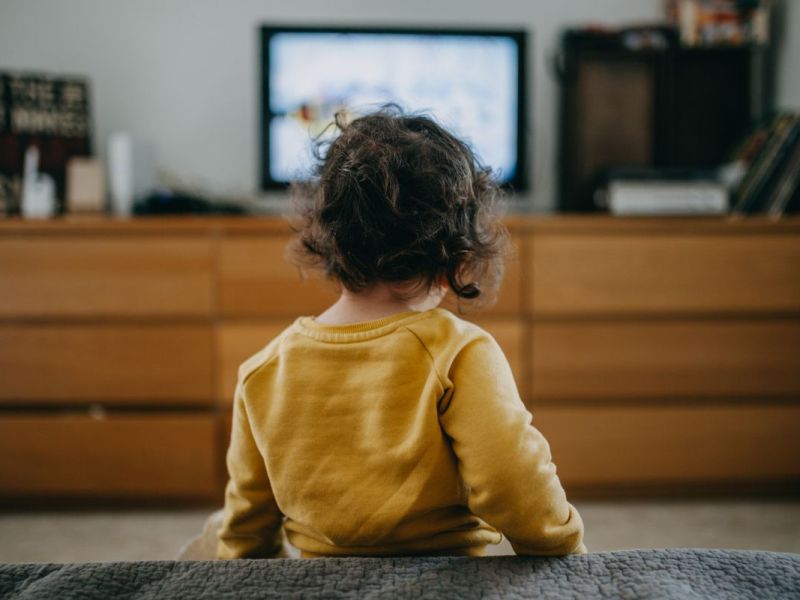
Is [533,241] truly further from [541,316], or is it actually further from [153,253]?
[153,253]

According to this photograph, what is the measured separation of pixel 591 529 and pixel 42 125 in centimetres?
202

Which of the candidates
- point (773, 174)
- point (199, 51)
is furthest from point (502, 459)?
point (199, 51)

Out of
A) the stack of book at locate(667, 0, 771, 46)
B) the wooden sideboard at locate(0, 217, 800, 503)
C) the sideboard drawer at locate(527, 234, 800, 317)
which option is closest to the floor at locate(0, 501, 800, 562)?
the wooden sideboard at locate(0, 217, 800, 503)

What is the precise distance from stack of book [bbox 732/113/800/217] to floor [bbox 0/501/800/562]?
88 centimetres

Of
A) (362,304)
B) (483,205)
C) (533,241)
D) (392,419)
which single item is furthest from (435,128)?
(533,241)

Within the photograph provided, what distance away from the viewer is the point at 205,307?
2020 mm

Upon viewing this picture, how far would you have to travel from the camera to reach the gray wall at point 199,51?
2424 mm

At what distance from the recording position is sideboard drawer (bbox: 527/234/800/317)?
6.64ft

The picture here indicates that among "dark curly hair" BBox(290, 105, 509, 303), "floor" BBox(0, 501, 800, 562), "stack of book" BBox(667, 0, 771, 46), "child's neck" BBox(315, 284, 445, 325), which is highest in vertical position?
"stack of book" BBox(667, 0, 771, 46)

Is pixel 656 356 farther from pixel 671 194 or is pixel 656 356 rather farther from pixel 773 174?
pixel 773 174

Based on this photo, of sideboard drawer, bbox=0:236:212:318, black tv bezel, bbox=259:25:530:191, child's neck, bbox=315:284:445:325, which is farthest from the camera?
black tv bezel, bbox=259:25:530:191

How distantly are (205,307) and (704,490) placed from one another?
1563mm

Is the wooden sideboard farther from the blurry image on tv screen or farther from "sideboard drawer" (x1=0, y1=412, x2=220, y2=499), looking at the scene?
the blurry image on tv screen

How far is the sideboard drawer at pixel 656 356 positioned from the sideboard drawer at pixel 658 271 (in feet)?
0.20
